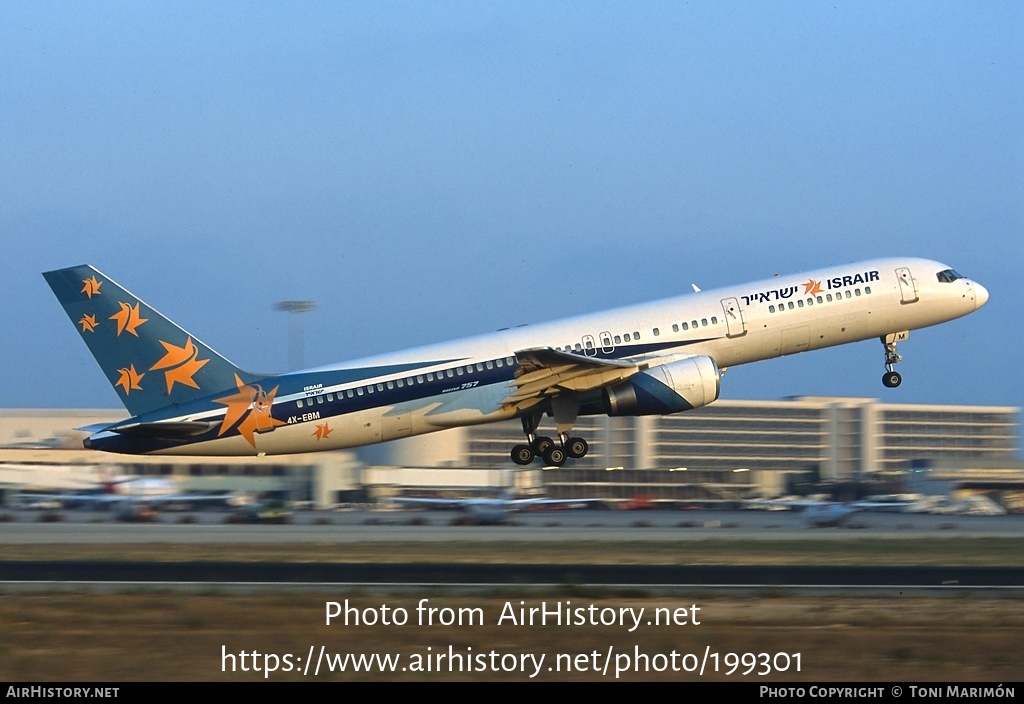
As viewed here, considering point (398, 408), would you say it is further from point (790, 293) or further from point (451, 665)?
point (451, 665)

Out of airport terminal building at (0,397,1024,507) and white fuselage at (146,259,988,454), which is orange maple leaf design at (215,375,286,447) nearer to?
white fuselage at (146,259,988,454)

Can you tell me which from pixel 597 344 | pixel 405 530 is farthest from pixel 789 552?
pixel 405 530

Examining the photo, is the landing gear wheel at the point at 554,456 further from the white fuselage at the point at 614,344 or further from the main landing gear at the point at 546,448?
the white fuselage at the point at 614,344

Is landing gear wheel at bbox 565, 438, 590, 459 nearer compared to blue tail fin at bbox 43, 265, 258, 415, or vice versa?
blue tail fin at bbox 43, 265, 258, 415

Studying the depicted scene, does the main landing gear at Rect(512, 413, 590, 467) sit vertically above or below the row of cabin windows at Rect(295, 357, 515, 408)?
below

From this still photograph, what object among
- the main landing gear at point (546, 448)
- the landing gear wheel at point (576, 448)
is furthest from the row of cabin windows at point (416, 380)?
the landing gear wheel at point (576, 448)

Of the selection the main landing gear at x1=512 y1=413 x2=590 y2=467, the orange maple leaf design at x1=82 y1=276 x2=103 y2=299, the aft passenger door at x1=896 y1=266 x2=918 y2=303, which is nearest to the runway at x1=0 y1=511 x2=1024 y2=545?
the main landing gear at x1=512 y1=413 x2=590 y2=467

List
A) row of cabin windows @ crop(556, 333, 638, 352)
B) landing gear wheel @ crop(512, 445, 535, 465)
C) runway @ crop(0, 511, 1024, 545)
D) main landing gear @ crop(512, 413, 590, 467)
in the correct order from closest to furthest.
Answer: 1. row of cabin windows @ crop(556, 333, 638, 352)
2. main landing gear @ crop(512, 413, 590, 467)
3. landing gear wheel @ crop(512, 445, 535, 465)
4. runway @ crop(0, 511, 1024, 545)

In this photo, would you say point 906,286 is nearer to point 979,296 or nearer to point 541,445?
point 979,296

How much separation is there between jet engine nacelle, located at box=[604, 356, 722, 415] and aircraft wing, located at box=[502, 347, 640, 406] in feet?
1.31

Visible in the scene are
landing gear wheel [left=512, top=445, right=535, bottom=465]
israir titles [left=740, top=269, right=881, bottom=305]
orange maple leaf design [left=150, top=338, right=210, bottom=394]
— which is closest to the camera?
orange maple leaf design [left=150, top=338, right=210, bottom=394]

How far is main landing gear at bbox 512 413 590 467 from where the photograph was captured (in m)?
40.6
